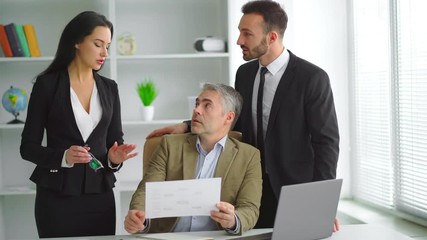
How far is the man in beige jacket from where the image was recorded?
2.64 m

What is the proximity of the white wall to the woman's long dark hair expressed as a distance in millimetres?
2178

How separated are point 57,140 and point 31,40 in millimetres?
1982

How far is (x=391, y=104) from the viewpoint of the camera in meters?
4.15

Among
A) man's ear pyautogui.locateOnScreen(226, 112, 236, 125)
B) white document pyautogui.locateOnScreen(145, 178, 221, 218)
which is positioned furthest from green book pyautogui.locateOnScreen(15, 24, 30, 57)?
white document pyautogui.locateOnScreen(145, 178, 221, 218)

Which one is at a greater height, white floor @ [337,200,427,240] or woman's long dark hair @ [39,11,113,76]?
woman's long dark hair @ [39,11,113,76]

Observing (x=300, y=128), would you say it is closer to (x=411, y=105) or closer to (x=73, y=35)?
(x=73, y=35)

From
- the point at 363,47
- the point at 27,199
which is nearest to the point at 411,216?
the point at 363,47

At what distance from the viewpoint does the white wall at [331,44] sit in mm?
4844

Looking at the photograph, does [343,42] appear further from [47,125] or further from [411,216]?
[47,125]

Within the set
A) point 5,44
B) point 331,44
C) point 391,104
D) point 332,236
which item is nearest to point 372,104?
point 391,104

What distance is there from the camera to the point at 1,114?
195 inches

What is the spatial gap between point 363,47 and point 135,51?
62.8 inches

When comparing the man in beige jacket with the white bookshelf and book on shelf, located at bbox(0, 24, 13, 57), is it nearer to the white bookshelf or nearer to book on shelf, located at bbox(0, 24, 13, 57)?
the white bookshelf

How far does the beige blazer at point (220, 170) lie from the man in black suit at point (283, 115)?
0.18 m
